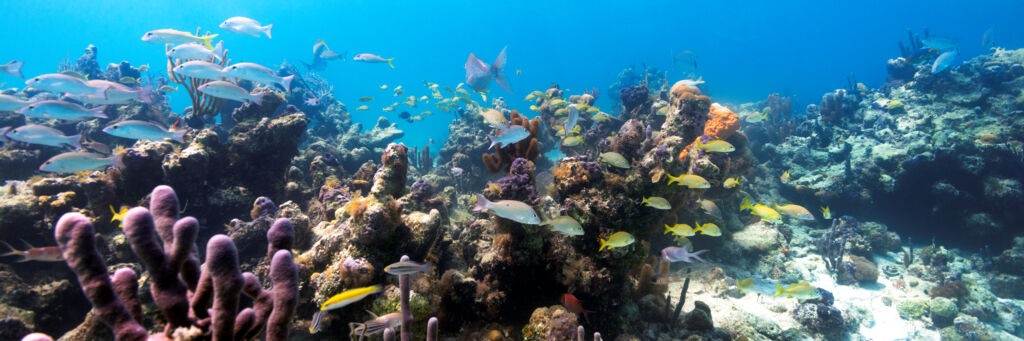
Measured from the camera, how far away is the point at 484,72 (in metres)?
8.03

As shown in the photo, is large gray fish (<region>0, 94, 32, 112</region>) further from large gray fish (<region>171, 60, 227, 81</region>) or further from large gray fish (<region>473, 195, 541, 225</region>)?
large gray fish (<region>473, 195, 541, 225</region>)

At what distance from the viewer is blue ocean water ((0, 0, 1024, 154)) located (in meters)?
94.4

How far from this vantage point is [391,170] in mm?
5191

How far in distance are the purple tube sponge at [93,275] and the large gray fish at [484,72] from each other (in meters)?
6.62

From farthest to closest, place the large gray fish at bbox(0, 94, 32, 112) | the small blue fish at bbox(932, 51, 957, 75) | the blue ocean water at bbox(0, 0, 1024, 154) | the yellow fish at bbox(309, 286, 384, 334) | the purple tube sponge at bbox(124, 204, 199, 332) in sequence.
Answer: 1. the blue ocean water at bbox(0, 0, 1024, 154)
2. the small blue fish at bbox(932, 51, 957, 75)
3. the large gray fish at bbox(0, 94, 32, 112)
4. the yellow fish at bbox(309, 286, 384, 334)
5. the purple tube sponge at bbox(124, 204, 199, 332)

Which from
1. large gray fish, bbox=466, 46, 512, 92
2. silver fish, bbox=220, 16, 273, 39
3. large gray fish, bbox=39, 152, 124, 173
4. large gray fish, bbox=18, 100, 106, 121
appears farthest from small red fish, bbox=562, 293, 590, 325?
silver fish, bbox=220, 16, 273, 39

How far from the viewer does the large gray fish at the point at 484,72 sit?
25.4 ft

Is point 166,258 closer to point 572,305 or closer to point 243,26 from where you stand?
point 572,305

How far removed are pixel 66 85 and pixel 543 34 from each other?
4342 inches

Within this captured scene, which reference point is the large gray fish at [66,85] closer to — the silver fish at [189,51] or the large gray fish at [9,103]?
the large gray fish at [9,103]

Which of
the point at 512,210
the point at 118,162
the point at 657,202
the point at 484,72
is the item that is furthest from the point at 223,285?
the point at 484,72

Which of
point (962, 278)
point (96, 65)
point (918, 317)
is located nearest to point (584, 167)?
A: point (918, 317)

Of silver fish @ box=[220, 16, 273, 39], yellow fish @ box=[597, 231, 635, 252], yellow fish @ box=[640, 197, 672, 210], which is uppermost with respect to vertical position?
silver fish @ box=[220, 16, 273, 39]

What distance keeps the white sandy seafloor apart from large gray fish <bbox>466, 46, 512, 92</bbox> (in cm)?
530
